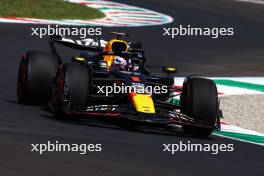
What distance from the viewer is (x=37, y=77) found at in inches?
562

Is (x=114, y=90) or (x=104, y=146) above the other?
(x=114, y=90)

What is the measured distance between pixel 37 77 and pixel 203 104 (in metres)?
2.39

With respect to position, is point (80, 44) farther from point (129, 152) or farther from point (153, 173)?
point (153, 173)

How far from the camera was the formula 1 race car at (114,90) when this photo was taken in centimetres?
1303

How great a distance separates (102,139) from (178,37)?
→ 50.1 feet

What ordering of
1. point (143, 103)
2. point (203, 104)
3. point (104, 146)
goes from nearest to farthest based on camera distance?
point (104, 146)
point (143, 103)
point (203, 104)

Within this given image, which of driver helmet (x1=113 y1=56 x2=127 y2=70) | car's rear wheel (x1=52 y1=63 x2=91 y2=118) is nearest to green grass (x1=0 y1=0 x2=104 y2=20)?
driver helmet (x1=113 y1=56 x2=127 y2=70)

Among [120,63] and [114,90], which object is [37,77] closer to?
[120,63]

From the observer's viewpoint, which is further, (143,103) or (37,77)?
(37,77)

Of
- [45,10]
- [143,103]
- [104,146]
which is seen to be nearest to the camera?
[104,146]

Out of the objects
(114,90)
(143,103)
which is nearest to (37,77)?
(114,90)

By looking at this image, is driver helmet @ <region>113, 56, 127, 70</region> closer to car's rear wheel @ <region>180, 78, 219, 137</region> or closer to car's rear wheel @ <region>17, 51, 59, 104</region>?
car's rear wheel @ <region>17, 51, 59, 104</region>

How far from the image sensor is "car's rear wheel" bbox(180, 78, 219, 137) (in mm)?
13188

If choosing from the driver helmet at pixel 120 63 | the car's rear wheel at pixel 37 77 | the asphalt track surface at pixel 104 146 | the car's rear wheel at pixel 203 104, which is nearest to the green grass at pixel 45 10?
the asphalt track surface at pixel 104 146
